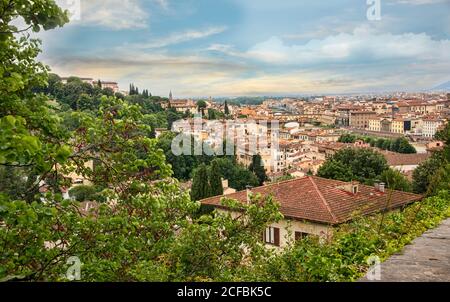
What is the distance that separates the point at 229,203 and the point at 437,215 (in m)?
2.72

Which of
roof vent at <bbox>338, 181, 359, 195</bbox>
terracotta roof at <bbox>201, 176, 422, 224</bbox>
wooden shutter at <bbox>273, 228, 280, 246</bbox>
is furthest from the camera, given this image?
roof vent at <bbox>338, 181, 359, 195</bbox>

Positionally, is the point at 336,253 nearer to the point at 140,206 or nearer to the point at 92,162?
the point at 140,206

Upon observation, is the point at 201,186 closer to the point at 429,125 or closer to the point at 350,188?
the point at 350,188

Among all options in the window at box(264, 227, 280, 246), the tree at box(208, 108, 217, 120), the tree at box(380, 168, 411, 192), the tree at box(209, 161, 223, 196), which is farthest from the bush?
the tree at box(208, 108, 217, 120)

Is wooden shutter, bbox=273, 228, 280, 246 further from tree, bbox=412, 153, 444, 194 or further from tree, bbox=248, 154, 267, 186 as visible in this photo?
tree, bbox=248, 154, 267, 186

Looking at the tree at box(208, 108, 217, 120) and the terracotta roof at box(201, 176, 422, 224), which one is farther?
the tree at box(208, 108, 217, 120)

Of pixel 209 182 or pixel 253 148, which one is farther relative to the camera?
pixel 253 148

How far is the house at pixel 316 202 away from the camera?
12258 mm

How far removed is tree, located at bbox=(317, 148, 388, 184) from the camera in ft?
93.9

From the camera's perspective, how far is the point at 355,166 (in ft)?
97.9

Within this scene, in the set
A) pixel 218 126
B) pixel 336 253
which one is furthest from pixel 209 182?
pixel 336 253

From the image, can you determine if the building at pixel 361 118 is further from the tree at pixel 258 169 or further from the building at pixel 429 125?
the tree at pixel 258 169

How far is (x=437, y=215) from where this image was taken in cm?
582
